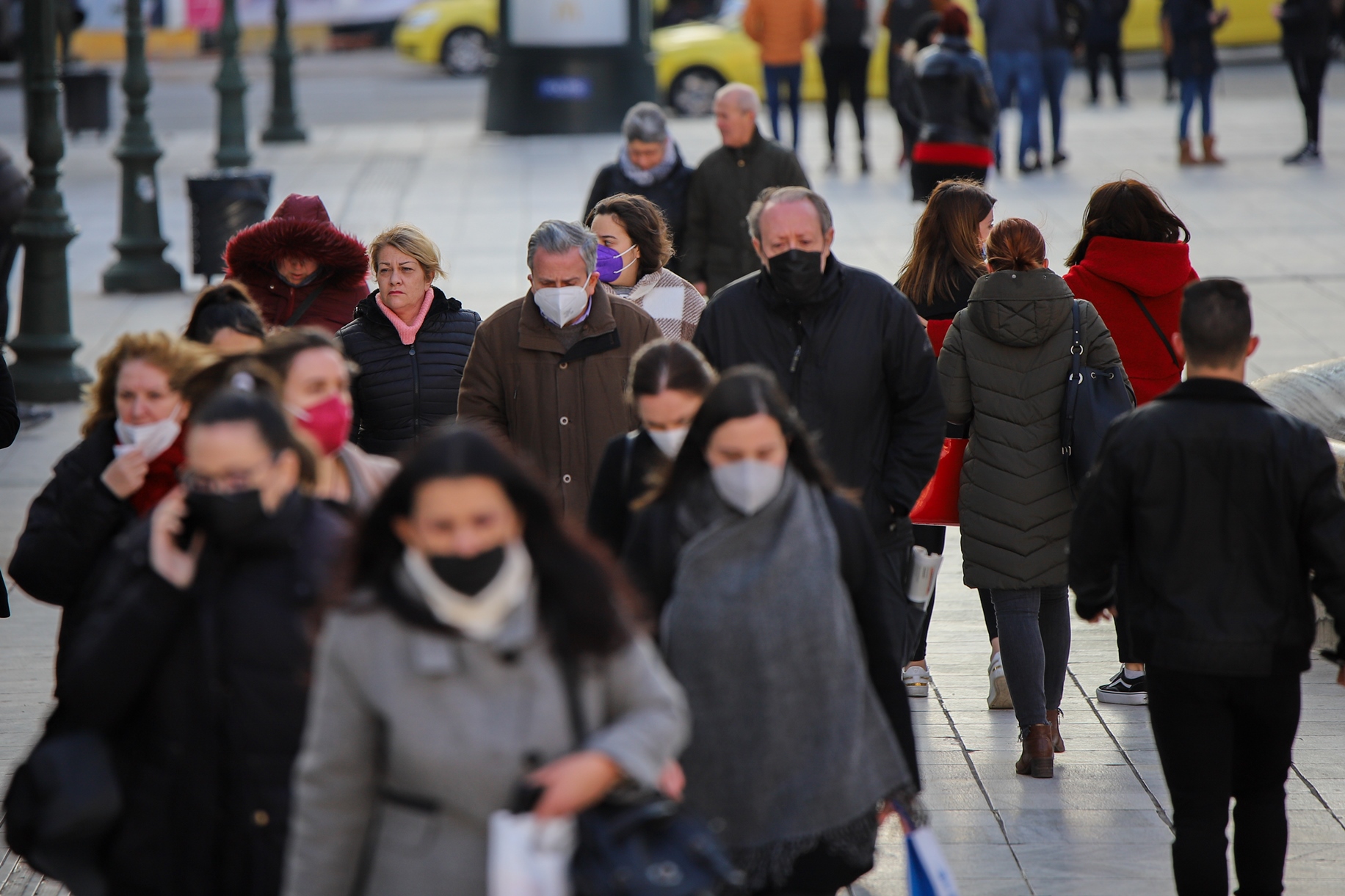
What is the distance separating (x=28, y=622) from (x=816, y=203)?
158 inches

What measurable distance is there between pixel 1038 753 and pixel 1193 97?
13.1 m

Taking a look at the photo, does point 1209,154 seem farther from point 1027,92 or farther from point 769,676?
point 769,676

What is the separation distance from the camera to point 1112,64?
2241cm

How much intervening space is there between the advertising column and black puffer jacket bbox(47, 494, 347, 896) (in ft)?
60.2

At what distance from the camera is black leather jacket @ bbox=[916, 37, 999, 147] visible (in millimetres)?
13047

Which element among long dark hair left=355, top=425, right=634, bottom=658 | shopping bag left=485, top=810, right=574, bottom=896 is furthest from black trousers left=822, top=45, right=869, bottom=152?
A: shopping bag left=485, top=810, right=574, bottom=896

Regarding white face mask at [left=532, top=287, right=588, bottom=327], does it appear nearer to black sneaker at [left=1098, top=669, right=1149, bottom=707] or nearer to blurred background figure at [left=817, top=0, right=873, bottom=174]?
black sneaker at [left=1098, top=669, right=1149, bottom=707]

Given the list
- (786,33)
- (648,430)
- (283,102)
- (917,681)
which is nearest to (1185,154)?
(786,33)

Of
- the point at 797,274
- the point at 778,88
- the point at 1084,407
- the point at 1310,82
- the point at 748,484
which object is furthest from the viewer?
the point at 778,88

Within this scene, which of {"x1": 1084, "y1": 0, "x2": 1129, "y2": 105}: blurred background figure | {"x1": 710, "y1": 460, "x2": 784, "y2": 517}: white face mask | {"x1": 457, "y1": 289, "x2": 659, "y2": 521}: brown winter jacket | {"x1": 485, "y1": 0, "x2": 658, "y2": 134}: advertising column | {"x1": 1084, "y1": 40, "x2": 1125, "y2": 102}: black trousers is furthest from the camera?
{"x1": 1084, "y1": 40, "x2": 1125, "y2": 102}: black trousers

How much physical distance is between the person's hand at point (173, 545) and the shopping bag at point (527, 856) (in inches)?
30.1

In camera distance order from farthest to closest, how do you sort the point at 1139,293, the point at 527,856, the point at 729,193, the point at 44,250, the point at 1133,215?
the point at 44,250 < the point at 729,193 < the point at 1139,293 < the point at 1133,215 < the point at 527,856

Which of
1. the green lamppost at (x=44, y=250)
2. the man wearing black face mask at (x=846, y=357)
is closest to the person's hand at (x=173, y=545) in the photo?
the man wearing black face mask at (x=846, y=357)

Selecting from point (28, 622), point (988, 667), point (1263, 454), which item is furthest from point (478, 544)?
point (28, 622)
